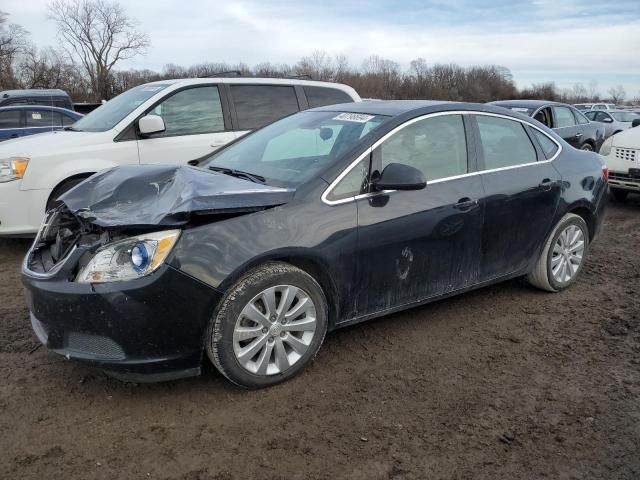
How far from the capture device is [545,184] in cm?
432

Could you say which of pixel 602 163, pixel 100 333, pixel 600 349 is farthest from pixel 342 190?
pixel 602 163

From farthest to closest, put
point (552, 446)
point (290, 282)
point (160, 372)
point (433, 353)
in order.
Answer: point (433, 353) < point (290, 282) < point (160, 372) < point (552, 446)

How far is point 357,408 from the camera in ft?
9.67

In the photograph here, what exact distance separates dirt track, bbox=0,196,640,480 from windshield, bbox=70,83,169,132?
8.83 ft

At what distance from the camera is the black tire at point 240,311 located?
2887mm

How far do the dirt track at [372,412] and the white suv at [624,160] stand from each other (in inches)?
203

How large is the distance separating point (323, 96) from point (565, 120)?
254 inches

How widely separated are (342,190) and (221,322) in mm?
1074

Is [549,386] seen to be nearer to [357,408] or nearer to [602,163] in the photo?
[357,408]

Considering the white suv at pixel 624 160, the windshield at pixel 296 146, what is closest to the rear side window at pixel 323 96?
the windshield at pixel 296 146

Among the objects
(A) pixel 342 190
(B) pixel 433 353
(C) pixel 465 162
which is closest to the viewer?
(A) pixel 342 190

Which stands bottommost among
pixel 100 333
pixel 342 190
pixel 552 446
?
pixel 552 446

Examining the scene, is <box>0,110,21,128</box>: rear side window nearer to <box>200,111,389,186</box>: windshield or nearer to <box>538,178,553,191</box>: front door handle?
<box>200,111,389,186</box>: windshield

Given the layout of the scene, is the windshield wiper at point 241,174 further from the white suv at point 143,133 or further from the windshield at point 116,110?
the windshield at point 116,110
